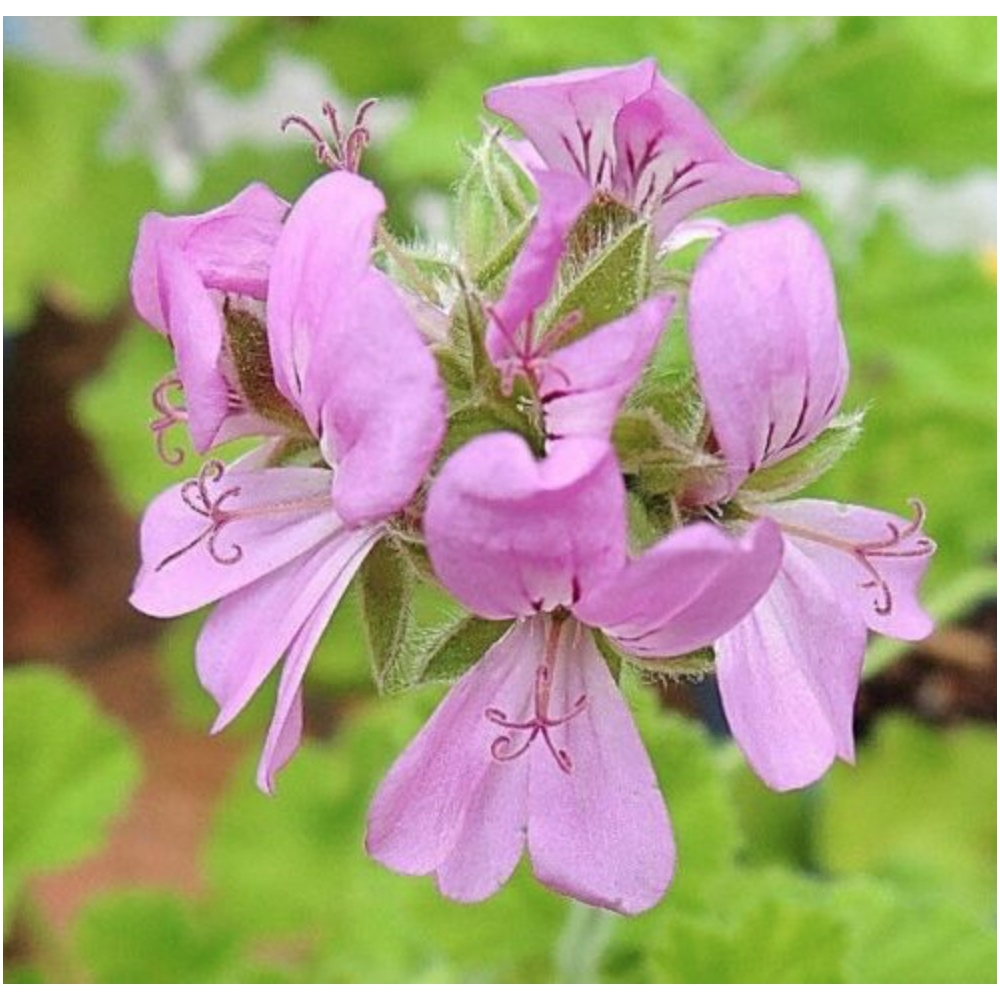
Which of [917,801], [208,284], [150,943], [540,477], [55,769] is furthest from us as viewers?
[917,801]

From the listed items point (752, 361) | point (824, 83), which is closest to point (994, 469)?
point (824, 83)

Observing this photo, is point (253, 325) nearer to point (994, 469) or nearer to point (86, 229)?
point (994, 469)

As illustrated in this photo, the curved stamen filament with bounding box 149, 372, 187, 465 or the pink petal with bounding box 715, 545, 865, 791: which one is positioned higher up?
the curved stamen filament with bounding box 149, 372, 187, 465

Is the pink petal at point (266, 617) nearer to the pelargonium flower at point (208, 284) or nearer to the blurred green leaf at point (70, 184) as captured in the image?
the pelargonium flower at point (208, 284)

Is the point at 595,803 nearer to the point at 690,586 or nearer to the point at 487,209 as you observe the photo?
the point at 690,586

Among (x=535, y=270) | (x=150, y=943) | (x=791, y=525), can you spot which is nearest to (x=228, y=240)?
(x=535, y=270)

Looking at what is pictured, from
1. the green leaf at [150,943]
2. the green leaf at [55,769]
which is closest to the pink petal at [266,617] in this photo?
the green leaf at [55,769]

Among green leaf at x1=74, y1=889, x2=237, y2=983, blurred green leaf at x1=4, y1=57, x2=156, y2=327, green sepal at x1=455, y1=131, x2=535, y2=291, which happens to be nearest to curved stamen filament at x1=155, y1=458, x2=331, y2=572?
green sepal at x1=455, y1=131, x2=535, y2=291

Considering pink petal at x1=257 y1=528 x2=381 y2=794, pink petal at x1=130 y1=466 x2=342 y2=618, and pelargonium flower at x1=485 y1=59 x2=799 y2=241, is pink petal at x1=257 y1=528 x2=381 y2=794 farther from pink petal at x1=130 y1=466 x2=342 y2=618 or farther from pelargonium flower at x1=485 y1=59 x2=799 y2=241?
pelargonium flower at x1=485 y1=59 x2=799 y2=241
